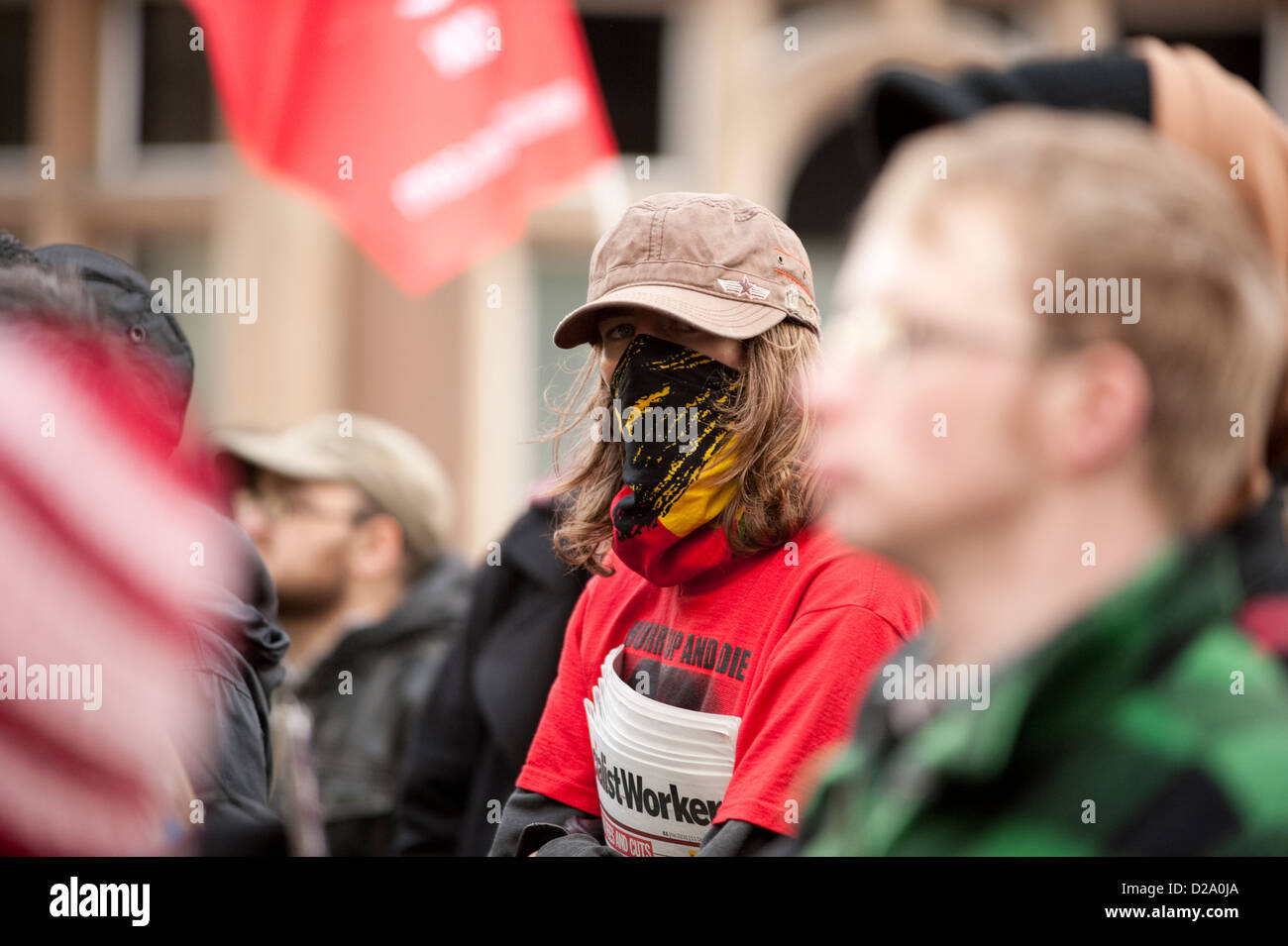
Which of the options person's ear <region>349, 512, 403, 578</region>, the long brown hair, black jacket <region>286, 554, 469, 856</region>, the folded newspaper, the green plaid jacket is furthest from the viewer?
person's ear <region>349, 512, 403, 578</region>

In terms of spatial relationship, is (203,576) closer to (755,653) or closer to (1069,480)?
(755,653)

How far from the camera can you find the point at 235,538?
210 cm

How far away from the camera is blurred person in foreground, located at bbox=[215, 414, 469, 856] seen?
3.97 meters

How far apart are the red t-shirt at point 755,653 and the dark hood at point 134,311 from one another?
2.39 feet

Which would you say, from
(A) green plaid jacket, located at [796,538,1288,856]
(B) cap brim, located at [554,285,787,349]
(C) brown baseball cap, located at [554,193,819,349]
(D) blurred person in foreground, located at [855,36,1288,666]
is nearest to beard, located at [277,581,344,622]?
(C) brown baseball cap, located at [554,193,819,349]

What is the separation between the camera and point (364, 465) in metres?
4.34

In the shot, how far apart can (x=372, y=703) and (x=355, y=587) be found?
429mm

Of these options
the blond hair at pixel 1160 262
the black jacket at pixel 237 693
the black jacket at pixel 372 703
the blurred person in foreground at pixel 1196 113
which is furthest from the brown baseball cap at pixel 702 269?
the black jacket at pixel 372 703

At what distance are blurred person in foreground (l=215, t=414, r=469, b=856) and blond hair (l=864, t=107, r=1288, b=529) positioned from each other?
3.03 metres

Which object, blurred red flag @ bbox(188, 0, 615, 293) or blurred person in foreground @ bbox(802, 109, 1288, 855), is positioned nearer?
blurred person in foreground @ bbox(802, 109, 1288, 855)

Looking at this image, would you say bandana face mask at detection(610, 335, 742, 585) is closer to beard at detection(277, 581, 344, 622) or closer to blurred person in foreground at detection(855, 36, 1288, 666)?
blurred person in foreground at detection(855, 36, 1288, 666)

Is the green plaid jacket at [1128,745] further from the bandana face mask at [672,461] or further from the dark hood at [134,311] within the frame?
the dark hood at [134,311]
